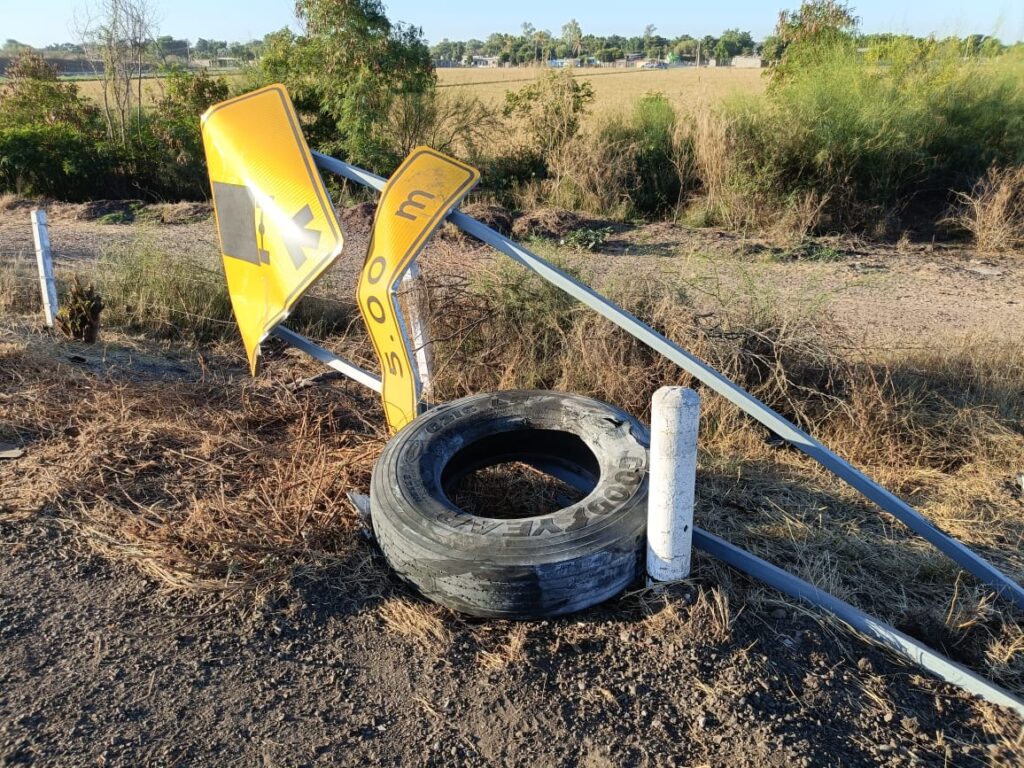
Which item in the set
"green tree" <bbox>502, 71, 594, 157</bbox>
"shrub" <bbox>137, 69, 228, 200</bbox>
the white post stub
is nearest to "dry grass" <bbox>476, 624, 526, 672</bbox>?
the white post stub

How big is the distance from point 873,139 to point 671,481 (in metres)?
10.3

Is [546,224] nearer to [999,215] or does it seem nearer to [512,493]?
[999,215]

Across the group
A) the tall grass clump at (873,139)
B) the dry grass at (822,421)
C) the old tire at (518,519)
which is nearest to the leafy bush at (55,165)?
the tall grass clump at (873,139)

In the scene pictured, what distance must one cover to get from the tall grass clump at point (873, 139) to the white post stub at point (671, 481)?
9.17m

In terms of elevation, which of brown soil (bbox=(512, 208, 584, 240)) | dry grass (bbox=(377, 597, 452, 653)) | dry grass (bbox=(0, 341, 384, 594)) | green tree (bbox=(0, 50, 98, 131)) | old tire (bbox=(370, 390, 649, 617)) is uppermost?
green tree (bbox=(0, 50, 98, 131))

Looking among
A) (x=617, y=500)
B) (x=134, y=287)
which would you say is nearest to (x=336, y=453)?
(x=617, y=500)

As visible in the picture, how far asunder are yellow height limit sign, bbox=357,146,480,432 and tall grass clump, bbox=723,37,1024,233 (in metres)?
8.50

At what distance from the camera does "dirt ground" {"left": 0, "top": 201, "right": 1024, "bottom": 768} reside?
2689 mm

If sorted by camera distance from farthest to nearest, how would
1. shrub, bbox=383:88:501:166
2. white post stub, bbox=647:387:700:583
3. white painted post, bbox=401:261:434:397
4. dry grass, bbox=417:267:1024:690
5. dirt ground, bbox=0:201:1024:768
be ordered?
shrub, bbox=383:88:501:166, white painted post, bbox=401:261:434:397, dry grass, bbox=417:267:1024:690, white post stub, bbox=647:387:700:583, dirt ground, bbox=0:201:1024:768

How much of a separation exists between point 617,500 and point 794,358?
8.63 feet

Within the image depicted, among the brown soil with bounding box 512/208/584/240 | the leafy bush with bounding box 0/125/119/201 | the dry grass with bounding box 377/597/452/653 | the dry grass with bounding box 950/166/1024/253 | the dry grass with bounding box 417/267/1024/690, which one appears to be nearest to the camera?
the dry grass with bounding box 377/597/452/653

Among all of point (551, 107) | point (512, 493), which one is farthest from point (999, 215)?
point (512, 493)

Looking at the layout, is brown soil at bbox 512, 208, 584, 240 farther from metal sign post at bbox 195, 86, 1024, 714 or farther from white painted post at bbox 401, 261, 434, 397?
metal sign post at bbox 195, 86, 1024, 714

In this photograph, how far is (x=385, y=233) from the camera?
4.01 m
